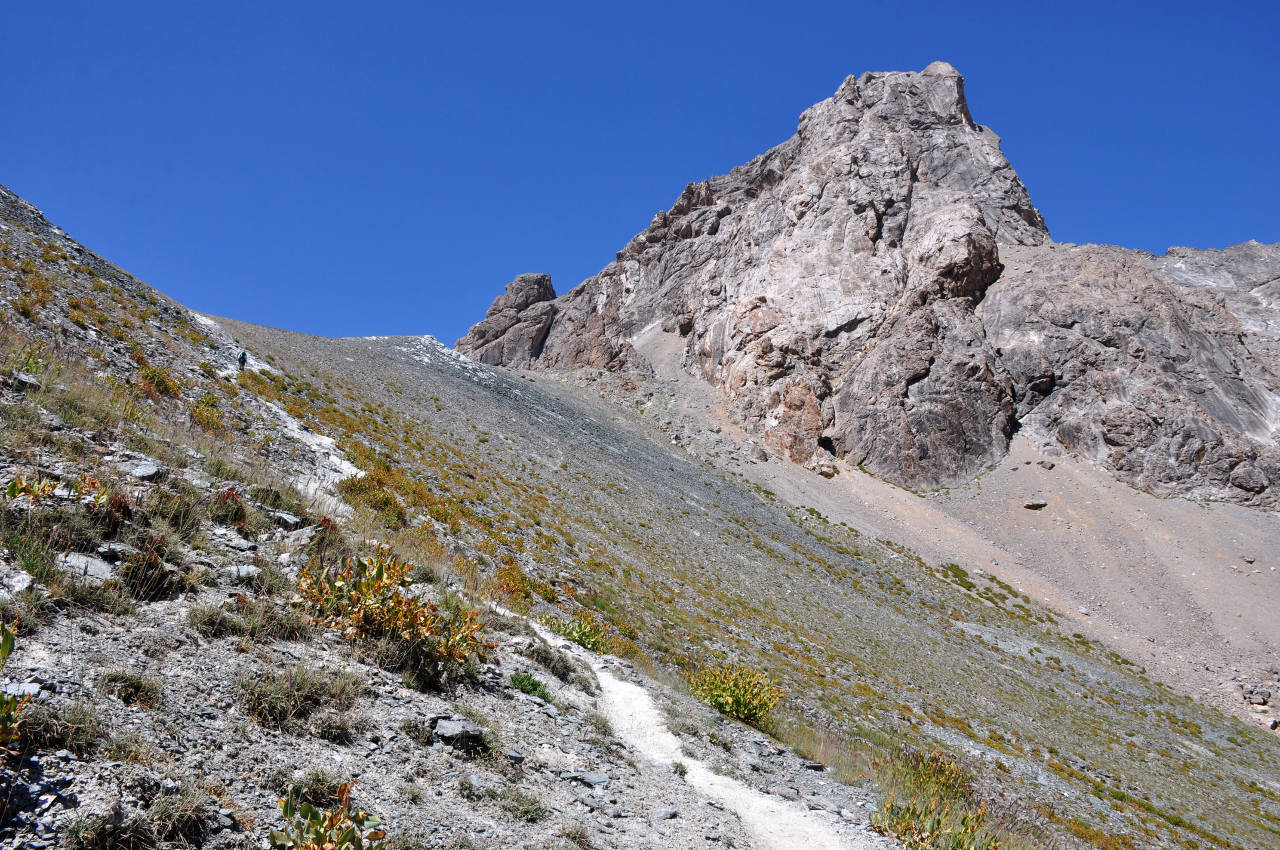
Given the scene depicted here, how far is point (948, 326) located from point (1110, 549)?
29.2 meters

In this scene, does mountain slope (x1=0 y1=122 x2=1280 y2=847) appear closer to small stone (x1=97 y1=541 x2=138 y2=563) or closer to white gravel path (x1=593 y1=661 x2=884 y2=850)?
small stone (x1=97 y1=541 x2=138 y2=563)

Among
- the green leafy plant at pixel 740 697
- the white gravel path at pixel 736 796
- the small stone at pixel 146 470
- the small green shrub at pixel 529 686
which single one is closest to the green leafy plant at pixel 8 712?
the small stone at pixel 146 470

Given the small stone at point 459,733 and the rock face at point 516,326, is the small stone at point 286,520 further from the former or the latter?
the rock face at point 516,326

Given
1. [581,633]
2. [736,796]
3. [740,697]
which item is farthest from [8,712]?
[740,697]

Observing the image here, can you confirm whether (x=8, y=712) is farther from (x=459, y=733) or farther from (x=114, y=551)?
(x=459, y=733)

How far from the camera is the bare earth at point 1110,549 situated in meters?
38.9

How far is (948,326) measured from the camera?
67812 millimetres

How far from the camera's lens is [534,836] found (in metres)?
5.37

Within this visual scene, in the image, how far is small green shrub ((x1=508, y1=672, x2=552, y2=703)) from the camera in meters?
8.31

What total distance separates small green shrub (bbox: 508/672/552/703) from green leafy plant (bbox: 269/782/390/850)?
3931mm

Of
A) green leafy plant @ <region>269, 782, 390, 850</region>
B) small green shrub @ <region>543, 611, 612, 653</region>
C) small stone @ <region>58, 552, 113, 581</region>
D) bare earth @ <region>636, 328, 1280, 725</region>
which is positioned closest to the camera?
green leafy plant @ <region>269, 782, 390, 850</region>

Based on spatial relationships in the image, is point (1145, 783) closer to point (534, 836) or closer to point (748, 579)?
point (748, 579)

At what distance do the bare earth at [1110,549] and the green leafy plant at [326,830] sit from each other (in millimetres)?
46380

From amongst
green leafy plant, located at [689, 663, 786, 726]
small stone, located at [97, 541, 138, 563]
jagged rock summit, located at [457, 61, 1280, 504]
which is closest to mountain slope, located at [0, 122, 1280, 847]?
small stone, located at [97, 541, 138, 563]
